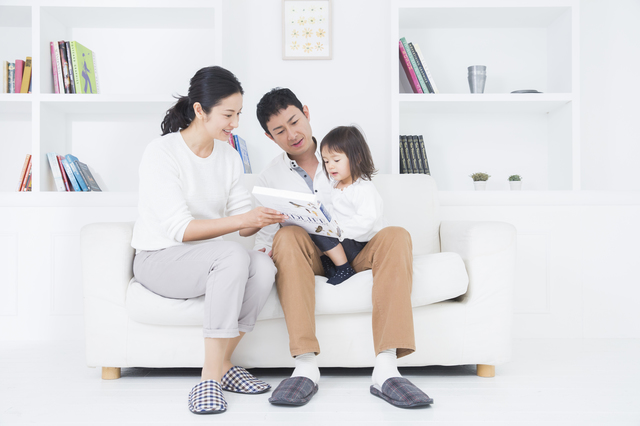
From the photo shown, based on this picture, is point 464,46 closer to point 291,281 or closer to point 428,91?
point 428,91

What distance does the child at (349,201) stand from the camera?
5.54 feet

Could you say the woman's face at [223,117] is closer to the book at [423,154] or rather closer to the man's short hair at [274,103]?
the man's short hair at [274,103]

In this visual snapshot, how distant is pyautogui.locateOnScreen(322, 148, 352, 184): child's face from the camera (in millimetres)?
1744

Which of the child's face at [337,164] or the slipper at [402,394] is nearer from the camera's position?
the slipper at [402,394]

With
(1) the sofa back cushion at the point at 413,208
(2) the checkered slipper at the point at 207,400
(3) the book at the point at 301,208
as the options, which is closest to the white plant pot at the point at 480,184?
(1) the sofa back cushion at the point at 413,208

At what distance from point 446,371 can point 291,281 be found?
2.31 feet

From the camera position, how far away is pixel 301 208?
1.43 meters

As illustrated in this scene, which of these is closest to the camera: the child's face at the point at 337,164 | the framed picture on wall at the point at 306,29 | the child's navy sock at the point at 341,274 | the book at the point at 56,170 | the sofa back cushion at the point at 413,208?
the child's navy sock at the point at 341,274

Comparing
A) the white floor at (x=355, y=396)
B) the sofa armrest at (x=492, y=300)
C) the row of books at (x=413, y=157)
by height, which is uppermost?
the row of books at (x=413, y=157)

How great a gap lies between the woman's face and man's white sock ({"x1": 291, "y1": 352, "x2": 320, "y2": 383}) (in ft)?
2.52

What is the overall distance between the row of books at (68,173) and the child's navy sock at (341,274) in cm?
148

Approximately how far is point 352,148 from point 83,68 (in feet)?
5.27

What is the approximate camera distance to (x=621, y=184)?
2.68m

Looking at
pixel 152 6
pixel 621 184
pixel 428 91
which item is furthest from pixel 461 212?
pixel 152 6
